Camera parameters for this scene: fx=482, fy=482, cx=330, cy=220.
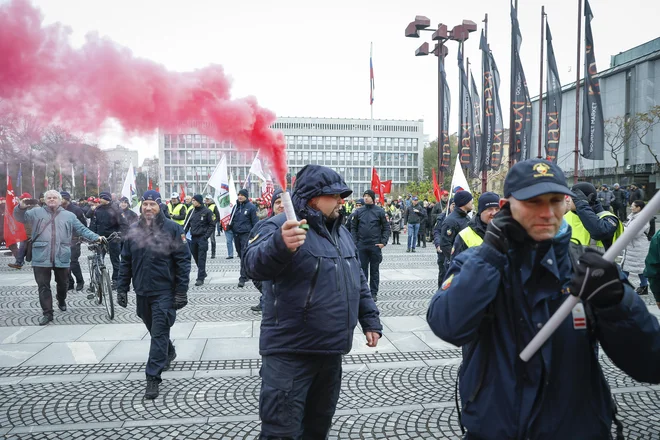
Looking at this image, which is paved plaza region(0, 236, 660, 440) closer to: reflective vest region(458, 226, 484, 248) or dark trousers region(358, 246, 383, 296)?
dark trousers region(358, 246, 383, 296)

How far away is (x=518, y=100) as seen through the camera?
20.7 meters

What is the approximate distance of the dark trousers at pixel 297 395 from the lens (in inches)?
107

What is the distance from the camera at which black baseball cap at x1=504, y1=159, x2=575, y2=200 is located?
5.98ft

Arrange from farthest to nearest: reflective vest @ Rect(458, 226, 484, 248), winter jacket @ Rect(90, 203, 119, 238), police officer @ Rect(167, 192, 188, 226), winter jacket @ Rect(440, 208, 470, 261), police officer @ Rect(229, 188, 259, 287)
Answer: police officer @ Rect(167, 192, 188, 226) < police officer @ Rect(229, 188, 259, 287) < winter jacket @ Rect(90, 203, 119, 238) < winter jacket @ Rect(440, 208, 470, 261) < reflective vest @ Rect(458, 226, 484, 248)

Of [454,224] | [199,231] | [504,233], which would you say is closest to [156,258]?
[504,233]

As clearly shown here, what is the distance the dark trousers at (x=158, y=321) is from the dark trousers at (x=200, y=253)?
5838mm

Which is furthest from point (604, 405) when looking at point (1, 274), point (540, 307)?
point (1, 274)

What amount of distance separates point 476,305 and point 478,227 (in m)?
2.57

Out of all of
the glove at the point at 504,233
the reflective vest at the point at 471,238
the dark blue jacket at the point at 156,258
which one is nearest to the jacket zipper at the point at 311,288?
the glove at the point at 504,233

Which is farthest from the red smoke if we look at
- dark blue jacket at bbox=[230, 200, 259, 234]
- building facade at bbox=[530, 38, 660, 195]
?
building facade at bbox=[530, 38, 660, 195]

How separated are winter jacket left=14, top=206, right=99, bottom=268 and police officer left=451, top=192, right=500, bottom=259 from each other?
6334mm

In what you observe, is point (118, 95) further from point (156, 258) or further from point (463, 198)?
point (463, 198)

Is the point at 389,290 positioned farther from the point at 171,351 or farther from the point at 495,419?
the point at 495,419

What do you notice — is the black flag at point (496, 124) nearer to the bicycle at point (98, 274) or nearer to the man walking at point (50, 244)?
the bicycle at point (98, 274)
